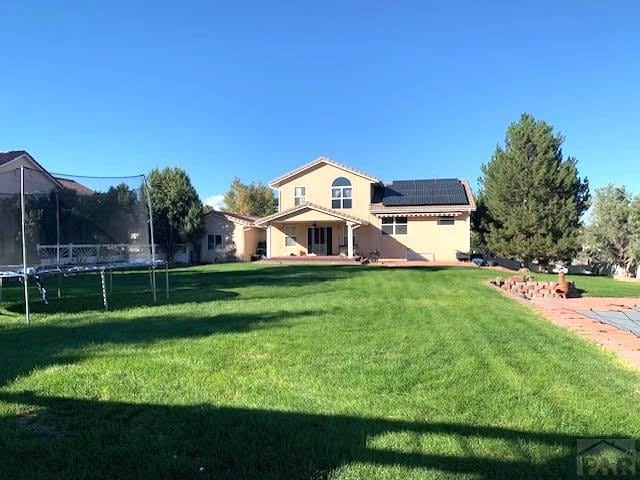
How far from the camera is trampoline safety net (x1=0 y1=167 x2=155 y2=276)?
33.8ft

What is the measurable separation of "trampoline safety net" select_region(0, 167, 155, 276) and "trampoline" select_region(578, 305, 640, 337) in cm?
988

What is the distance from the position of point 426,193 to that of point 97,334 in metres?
27.9

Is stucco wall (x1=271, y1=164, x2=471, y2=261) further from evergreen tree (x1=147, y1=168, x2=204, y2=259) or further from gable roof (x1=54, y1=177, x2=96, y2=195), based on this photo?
gable roof (x1=54, y1=177, x2=96, y2=195)

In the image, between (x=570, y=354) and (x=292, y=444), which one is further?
(x=570, y=354)

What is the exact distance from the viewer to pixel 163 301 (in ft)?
35.9

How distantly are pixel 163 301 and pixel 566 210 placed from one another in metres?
23.8

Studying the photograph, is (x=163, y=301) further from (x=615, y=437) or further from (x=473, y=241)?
(x=473, y=241)

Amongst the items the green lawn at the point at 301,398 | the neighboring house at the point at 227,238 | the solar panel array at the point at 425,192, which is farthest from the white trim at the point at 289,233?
the green lawn at the point at 301,398

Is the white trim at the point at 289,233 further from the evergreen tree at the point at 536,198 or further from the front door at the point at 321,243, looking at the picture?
the evergreen tree at the point at 536,198

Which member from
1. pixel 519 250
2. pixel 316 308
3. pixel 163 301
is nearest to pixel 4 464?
pixel 316 308

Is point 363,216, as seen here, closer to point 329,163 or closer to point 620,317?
point 329,163

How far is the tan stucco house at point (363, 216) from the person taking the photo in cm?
3066

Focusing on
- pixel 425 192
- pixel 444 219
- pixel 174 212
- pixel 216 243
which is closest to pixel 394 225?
pixel 444 219

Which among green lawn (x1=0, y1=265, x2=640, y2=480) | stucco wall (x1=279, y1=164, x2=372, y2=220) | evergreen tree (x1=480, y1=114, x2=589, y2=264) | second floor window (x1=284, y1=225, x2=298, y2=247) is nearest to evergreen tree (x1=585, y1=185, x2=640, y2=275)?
evergreen tree (x1=480, y1=114, x2=589, y2=264)
